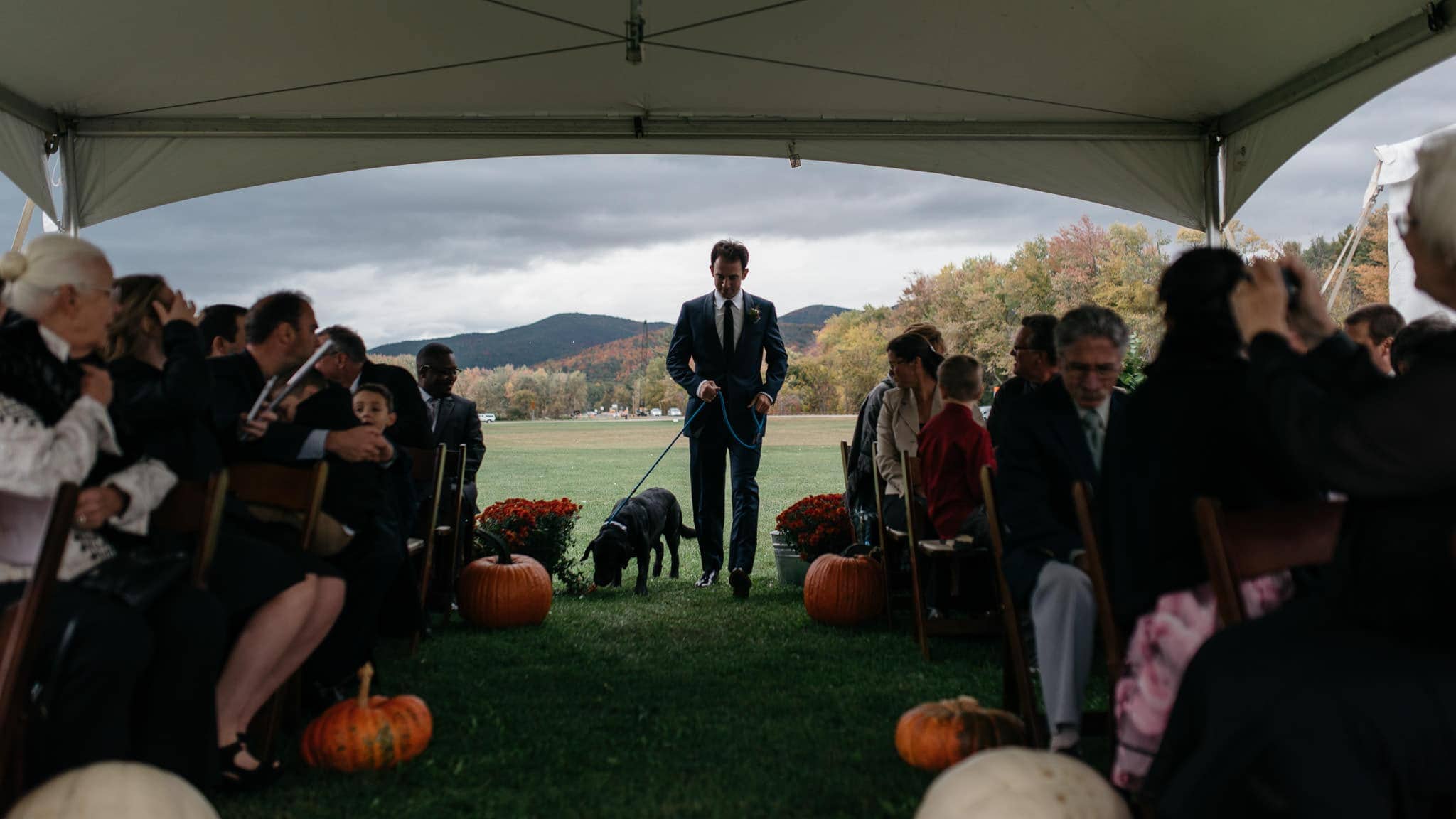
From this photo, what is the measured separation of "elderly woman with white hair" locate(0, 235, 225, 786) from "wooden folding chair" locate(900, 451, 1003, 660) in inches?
113

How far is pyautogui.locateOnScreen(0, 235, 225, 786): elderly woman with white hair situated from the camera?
7.43 ft

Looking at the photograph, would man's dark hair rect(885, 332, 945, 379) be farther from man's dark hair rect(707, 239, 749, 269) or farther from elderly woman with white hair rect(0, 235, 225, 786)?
elderly woman with white hair rect(0, 235, 225, 786)

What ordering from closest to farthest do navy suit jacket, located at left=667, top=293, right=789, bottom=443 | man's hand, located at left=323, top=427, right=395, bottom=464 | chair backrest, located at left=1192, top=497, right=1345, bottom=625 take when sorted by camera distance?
chair backrest, located at left=1192, top=497, right=1345, bottom=625 → man's hand, located at left=323, top=427, right=395, bottom=464 → navy suit jacket, located at left=667, top=293, right=789, bottom=443

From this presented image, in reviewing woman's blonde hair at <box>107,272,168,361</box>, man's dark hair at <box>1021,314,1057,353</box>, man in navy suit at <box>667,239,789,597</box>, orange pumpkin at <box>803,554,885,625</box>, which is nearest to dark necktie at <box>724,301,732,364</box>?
man in navy suit at <box>667,239,789,597</box>

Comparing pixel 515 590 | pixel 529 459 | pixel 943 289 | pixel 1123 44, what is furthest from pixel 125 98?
pixel 943 289

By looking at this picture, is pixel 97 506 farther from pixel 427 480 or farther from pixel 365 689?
pixel 427 480

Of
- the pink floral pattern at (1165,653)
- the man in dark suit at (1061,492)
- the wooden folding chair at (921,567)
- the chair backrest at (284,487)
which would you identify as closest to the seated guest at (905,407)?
the wooden folding chair at (921,567)

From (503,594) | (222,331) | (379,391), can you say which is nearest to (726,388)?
(503,594)

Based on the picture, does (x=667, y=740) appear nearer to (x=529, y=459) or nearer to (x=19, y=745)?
(x=19, y=745)

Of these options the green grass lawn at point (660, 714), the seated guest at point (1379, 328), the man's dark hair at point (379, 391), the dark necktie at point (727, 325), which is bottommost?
the green grass lawn at point (660, 714)

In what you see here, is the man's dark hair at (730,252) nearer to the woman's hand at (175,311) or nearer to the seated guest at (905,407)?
the seated guest at (905,407)

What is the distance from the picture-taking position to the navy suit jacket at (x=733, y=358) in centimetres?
722

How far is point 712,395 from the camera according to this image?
7.01 m

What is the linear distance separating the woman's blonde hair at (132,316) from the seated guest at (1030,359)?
3230mm
